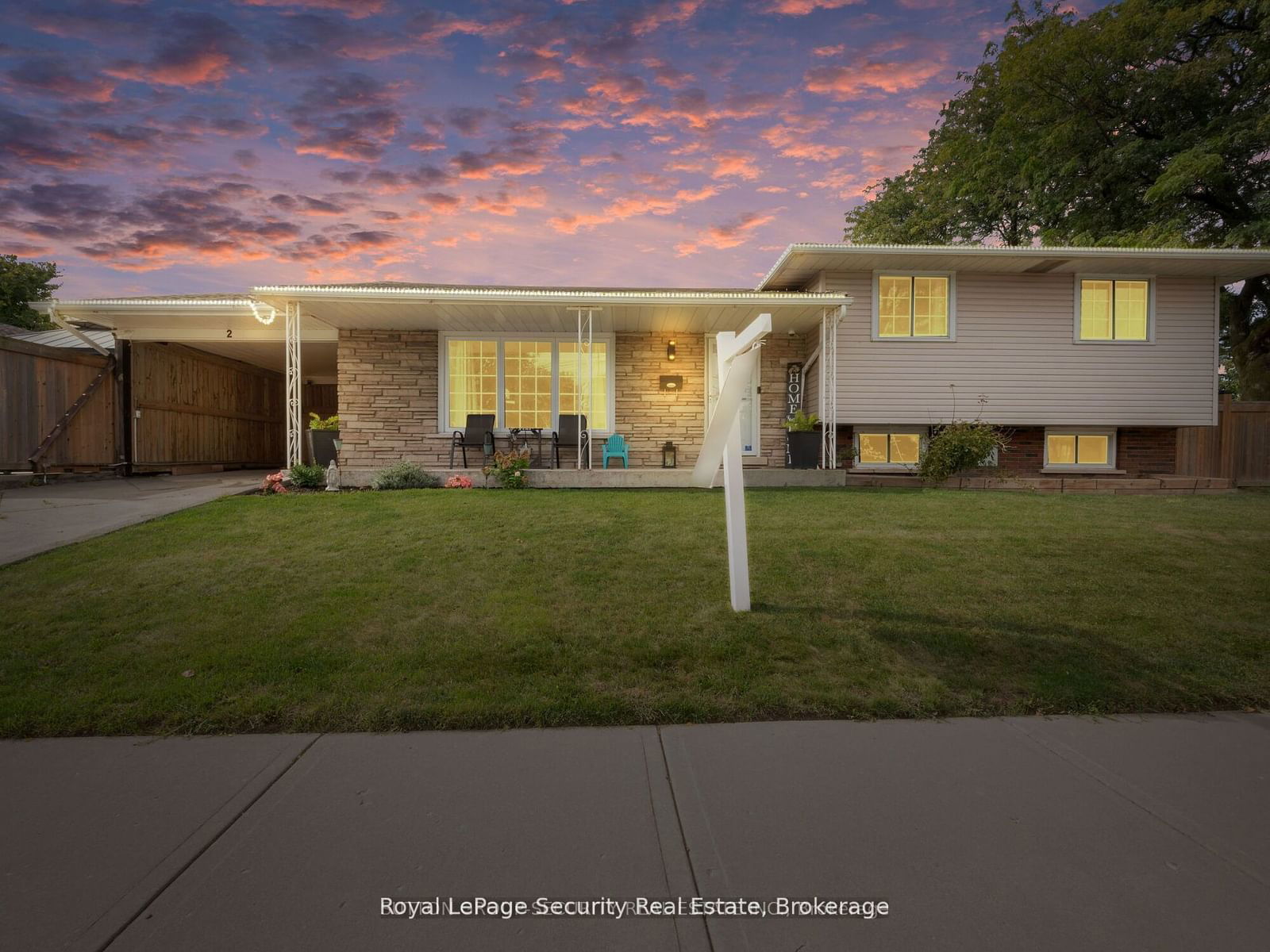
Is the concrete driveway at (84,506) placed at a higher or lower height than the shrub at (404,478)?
lower

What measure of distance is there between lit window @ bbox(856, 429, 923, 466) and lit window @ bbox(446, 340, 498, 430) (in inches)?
269

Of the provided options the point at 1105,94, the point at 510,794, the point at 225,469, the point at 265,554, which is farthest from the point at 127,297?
the point at 1105,94

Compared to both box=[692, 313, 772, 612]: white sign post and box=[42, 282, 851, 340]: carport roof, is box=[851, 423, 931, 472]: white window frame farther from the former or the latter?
box=[692, 313, 772, 612]: white sign post

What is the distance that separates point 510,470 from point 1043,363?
9.50 meters

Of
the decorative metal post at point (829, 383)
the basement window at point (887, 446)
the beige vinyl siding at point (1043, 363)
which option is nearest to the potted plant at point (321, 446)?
the decorative metal post at point (829, 383)

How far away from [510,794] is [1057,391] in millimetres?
12451

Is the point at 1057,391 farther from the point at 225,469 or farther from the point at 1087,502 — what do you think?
the point at 225,469

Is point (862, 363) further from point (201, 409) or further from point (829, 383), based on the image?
point (201, 409)

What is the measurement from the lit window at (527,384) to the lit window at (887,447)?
230 inches

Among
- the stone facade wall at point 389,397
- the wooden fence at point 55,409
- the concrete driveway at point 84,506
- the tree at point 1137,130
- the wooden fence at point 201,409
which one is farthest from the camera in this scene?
the tree at point 1137,130

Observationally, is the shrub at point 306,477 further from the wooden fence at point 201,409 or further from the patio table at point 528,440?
the wooden fence at point 201,409

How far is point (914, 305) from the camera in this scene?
1120cm

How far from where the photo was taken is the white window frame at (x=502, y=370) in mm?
11195

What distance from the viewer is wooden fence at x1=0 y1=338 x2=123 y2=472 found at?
29.9 feet
